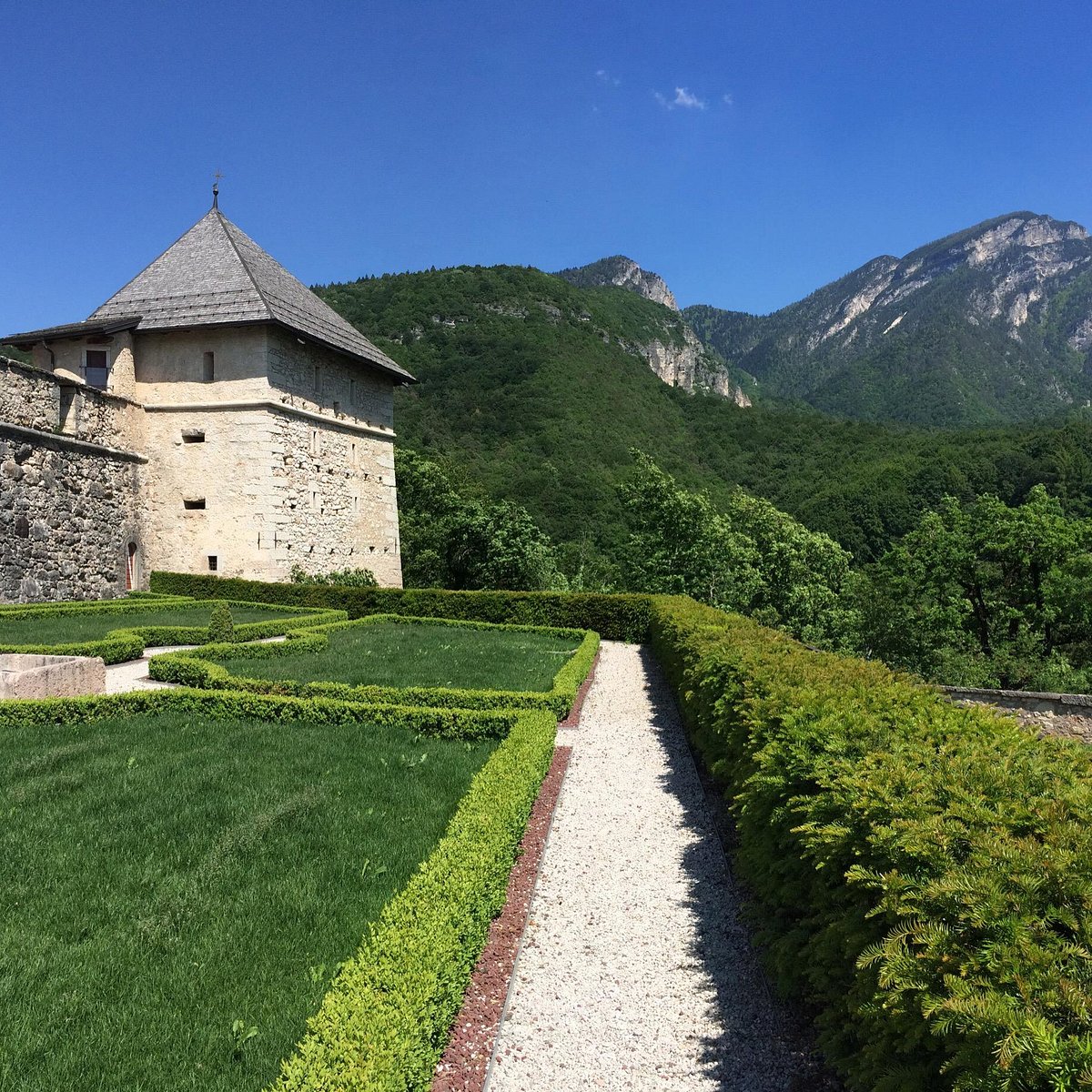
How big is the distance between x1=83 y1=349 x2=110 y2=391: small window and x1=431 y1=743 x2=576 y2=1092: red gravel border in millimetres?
22493

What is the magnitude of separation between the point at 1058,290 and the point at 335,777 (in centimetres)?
16738

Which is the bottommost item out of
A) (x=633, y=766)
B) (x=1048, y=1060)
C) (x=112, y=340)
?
(x=633, y=766)

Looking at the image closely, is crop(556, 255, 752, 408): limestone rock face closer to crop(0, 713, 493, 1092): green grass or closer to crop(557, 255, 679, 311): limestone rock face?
crop(557, 255, 679, 311): limestone rock face

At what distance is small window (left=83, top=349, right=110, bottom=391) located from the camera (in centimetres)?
2192

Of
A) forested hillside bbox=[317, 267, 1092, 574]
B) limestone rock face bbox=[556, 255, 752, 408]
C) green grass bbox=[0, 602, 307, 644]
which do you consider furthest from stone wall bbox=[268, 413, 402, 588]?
limestone rock face bbox=[556, 255, 752, 408]

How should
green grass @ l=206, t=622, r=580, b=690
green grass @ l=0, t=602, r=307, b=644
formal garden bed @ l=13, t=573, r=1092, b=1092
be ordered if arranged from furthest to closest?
green grass @ l=0, t=602, r=307, b=644, green grass @ l=206, t=622, r=580, b=690, formal garden bed @ l=13, t=573, r=1092, b=1092

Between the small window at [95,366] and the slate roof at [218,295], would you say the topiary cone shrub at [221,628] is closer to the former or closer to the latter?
the slate roof at [218,295]

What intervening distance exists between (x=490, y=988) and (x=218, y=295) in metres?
22.9

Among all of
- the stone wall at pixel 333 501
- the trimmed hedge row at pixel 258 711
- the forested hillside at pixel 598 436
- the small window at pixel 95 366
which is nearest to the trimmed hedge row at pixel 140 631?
the trimmed hedge row at pixel 258 711

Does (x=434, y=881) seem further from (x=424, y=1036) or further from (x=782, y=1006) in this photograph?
(x=782, y=1006)

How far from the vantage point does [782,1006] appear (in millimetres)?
3605

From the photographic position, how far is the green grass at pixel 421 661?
10.4 m

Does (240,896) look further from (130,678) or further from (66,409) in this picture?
(66,409)

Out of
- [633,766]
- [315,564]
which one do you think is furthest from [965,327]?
[633,766]
